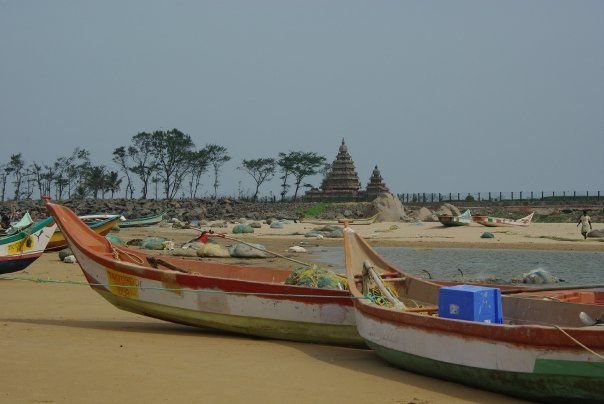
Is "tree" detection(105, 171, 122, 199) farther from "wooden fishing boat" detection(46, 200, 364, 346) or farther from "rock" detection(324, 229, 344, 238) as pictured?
"wooden fishing boat" detection(46, 200, 364, 346)

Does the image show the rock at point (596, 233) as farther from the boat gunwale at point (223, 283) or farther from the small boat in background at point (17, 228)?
the boat gunwale at point (223, 283)

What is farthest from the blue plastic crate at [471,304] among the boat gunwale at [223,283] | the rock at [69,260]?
the rock at [69,260]

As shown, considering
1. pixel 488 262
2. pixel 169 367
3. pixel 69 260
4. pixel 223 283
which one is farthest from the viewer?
pixel 488 262

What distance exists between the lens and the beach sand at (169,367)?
6.29m

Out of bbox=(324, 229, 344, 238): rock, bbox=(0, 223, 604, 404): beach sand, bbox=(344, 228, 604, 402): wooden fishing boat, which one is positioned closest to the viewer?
bbox=(344, 228, 604, 402): wooden fishing boat

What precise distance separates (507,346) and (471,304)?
1.09 m

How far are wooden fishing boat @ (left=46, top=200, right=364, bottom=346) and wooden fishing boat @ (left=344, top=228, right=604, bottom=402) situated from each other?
55 cm

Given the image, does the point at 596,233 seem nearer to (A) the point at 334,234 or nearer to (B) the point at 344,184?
(A) the point at 334,234

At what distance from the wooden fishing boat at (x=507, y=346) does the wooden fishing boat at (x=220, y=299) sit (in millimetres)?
550

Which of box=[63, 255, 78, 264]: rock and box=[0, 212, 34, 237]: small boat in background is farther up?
box=[0, 212, 34, 237]: small boat in background

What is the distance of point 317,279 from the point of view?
9.40 meters

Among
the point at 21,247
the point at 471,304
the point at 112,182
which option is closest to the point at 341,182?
A: the point at 112,182

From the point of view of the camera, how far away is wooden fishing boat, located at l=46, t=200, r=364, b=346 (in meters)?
8.63

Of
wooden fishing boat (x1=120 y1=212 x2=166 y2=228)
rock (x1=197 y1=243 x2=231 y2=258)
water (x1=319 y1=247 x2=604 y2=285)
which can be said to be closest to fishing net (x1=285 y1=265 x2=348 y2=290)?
water (x1=319 y1=247 x2=604 y2=285)
